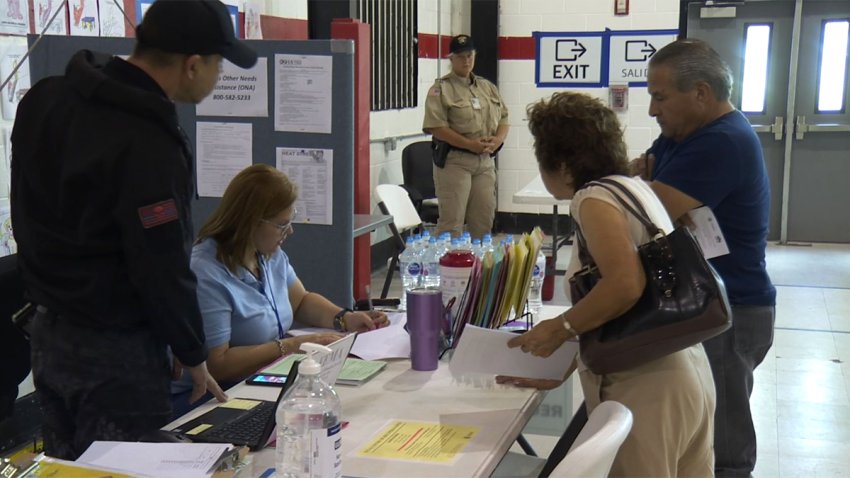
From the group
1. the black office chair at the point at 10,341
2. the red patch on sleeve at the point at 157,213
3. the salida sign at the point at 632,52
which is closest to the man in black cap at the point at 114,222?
the red patch on sleeve at the point at 157,213

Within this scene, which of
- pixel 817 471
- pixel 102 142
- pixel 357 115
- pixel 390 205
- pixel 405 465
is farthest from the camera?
pixel 390 205

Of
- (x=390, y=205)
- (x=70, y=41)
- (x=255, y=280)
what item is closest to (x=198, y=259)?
(x=255, y=280)

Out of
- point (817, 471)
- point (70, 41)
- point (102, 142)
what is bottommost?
point (817, 471)

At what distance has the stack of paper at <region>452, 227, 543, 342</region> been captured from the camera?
2148mm

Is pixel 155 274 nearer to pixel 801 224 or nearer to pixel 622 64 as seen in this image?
pixel 622 64

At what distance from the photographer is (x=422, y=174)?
6676mm

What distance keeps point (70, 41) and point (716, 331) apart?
2191 millimetres

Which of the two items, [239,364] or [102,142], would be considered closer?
[102,142]

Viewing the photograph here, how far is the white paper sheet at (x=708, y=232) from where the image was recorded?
6.91 feet

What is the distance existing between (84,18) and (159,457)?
2.42 m

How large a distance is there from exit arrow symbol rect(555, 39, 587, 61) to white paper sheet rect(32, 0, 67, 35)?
530cm

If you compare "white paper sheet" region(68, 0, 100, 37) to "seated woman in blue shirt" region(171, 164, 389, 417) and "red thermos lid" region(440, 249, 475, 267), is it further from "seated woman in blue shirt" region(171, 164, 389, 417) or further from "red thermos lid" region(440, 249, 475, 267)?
"red thermos lid" region(440, 249, 475, 267)

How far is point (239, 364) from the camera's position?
2.16m

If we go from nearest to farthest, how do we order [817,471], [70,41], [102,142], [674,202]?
[102,142], [674,202], [70,41], [817,471]
